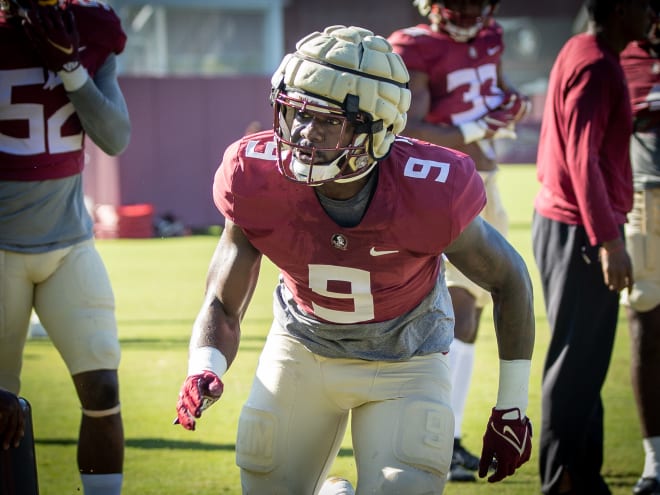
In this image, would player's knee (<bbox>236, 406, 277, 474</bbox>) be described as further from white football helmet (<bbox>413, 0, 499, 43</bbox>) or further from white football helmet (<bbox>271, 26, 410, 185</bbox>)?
white football helmet (<bbox>413, 0, 499, 43</bbox>)

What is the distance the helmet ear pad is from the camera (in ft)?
10.6

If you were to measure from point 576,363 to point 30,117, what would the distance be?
2344 mm

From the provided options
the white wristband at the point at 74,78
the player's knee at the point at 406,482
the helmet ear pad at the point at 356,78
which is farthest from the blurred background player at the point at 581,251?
the white wristband at the point at 74,78

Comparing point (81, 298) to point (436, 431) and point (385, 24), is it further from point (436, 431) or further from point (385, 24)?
point (385, 24)

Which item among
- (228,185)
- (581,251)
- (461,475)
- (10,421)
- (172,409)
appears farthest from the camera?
(172,409)

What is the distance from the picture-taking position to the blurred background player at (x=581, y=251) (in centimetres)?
445

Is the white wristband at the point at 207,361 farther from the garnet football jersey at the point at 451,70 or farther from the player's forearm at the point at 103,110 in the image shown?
the garnet football jersey at the point at 451,70

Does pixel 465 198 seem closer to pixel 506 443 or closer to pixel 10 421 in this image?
pixel 506 443

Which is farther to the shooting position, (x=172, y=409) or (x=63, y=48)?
(x=172, y=409)

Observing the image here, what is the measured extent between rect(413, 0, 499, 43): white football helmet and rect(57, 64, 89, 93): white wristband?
1871 millimetres

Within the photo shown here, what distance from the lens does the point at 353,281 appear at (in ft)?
11.0

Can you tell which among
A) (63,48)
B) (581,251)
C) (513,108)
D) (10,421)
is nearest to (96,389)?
(10,421)

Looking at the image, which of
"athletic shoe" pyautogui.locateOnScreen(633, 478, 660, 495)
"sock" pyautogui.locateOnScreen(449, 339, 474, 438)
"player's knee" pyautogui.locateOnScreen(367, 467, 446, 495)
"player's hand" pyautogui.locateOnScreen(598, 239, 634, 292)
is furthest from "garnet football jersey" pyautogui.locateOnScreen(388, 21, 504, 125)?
"player's knee" pyautogui.locateOnScreen(367, 467, 446, 495)

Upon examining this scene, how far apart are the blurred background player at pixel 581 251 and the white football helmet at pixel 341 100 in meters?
1.37
